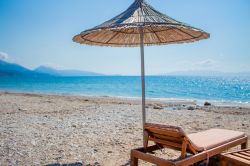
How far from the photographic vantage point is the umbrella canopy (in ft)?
13.4

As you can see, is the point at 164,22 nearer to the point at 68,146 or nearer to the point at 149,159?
the point at 149,159

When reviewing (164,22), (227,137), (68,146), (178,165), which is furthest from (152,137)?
(68,146)

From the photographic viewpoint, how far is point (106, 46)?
6062 millimetres

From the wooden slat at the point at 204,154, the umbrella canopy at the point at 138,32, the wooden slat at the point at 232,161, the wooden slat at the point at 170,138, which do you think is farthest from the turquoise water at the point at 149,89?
the wooden slat at the point at 232,161

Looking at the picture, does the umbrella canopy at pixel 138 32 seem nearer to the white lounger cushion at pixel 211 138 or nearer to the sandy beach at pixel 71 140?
the white lounger cushion at pixel 211 138

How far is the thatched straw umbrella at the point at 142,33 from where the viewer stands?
4070 mm

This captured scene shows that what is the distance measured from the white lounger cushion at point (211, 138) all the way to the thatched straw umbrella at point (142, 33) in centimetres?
112

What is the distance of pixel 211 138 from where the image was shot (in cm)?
411

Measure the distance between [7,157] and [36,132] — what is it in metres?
1.99

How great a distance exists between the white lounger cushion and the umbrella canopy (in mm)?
1806

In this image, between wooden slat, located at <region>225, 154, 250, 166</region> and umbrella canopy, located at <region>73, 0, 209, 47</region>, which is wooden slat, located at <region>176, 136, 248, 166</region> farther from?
umbrella canopy, located at <region>73, 0, 209, 47</region>

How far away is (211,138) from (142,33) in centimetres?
232

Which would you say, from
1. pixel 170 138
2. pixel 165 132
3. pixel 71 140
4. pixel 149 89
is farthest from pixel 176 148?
pixel 149 89

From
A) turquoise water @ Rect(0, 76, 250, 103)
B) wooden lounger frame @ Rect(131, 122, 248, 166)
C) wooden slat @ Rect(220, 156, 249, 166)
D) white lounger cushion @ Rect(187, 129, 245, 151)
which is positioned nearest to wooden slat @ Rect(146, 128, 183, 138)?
wooden lounger frame @ Rect(131, 122, 248, 166)
